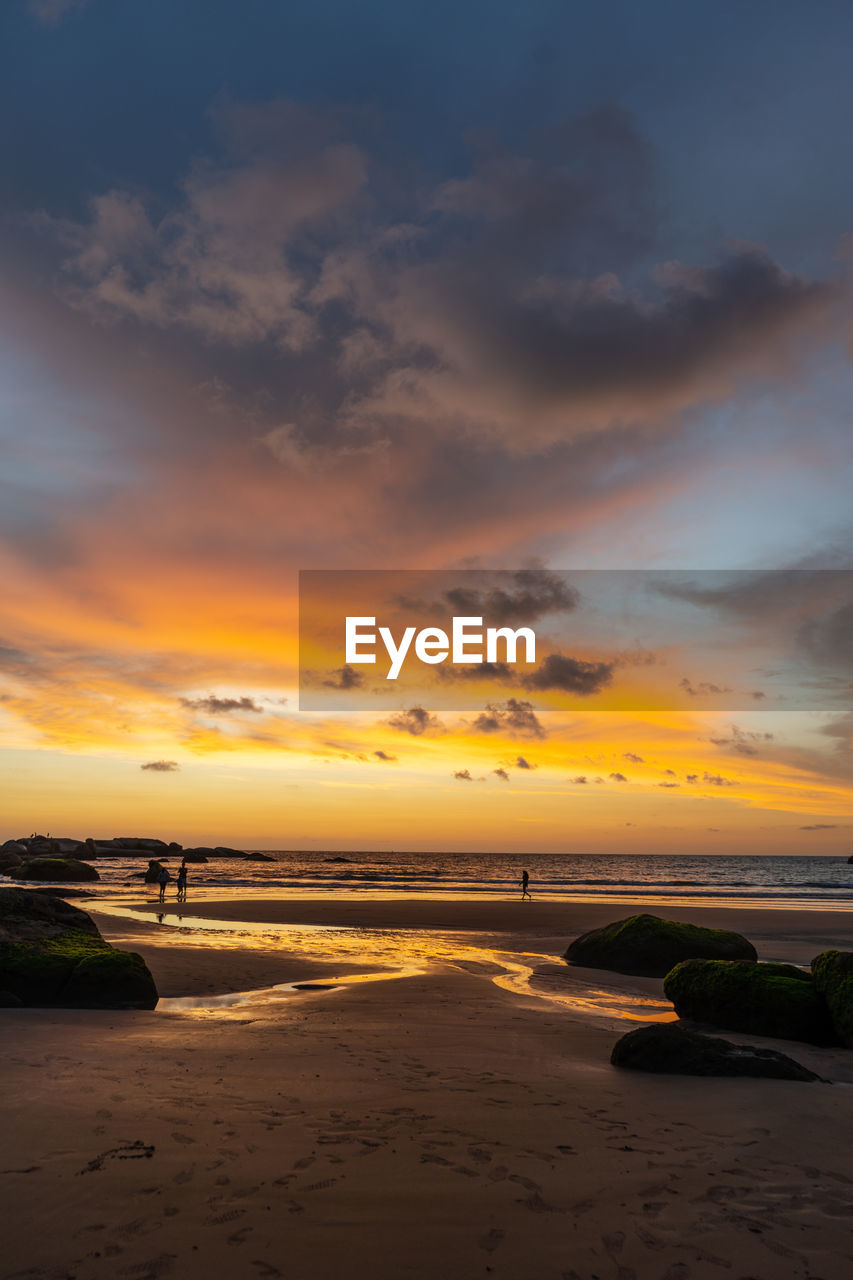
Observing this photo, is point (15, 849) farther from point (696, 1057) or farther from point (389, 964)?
point (696, 1057)

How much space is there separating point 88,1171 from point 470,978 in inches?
476

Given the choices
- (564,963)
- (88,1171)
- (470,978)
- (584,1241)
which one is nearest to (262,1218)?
(88,1171)

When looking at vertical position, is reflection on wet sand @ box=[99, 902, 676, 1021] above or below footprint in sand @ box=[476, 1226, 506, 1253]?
below

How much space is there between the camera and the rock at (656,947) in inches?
704

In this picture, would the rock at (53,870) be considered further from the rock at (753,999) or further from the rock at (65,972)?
the rock at (753,999)

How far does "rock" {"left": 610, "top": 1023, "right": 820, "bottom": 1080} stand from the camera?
8.40 metres

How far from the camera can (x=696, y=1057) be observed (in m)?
8.53

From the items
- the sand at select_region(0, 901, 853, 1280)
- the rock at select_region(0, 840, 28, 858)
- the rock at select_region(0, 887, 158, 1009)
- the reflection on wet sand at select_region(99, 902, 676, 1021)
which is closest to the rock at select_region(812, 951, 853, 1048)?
the sand at select_region(0, 901, 853, 1280)

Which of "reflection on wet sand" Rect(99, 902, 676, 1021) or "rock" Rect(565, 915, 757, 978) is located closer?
"reflection on wet sand" Rect(99, 902, 676, 1021)

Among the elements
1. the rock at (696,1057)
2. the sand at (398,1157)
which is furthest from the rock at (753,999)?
the rock at (696,1057)

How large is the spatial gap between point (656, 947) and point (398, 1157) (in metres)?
14.1

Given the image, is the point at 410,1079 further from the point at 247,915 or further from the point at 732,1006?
the point at 247,915

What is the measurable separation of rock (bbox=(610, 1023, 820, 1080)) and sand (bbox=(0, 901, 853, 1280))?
1.06ft

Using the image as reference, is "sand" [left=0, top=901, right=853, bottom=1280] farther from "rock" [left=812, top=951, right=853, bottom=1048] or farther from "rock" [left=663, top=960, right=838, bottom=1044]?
"rock" [left=812, top=951, right=853, bottom=1048]
